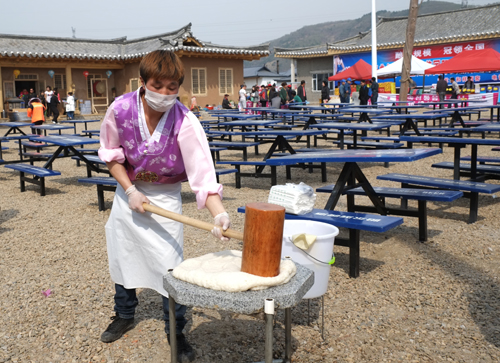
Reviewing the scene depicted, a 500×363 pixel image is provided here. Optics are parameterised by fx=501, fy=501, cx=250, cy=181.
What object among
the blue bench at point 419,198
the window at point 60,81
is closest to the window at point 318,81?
the window at point 60,81

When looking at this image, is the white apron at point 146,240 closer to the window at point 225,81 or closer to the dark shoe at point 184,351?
the dark shoe at point 184,351

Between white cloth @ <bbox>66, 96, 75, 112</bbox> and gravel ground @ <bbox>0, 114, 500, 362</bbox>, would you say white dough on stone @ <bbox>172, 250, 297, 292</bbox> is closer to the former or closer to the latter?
gravel ground @ <bbox>0, 114, 500, 362</bbox>

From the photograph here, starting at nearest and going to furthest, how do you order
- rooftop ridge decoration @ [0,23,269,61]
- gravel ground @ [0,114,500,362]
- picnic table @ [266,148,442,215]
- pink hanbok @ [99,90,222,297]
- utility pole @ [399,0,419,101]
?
1. pink hanbok @ [99,90,222,297]
2. gravel ground @ [0,114,500,362]
3. picnic table @ [266,148,442,215]
4. utility pole @ [399,0,419,101]
5. rooftop ridge decoration @ [0,23,269,61]

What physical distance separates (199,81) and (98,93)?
523 centimetres

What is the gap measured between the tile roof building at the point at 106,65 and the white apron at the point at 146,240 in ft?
64.9

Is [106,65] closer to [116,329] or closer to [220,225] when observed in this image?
[116,329]

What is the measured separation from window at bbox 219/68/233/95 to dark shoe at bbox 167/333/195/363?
888 inches

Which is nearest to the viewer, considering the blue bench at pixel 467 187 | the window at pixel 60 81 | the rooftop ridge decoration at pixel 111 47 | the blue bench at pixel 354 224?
the blue bench at pixel 354 224

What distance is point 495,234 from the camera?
4516 mm

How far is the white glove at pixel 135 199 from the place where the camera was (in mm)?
2289

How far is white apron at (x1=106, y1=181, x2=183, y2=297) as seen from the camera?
2398 millimetres

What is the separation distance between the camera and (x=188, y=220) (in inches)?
80.5

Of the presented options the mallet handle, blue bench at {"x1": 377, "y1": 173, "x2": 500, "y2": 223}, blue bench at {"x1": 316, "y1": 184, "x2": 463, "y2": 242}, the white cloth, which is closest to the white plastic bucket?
the mallet handle

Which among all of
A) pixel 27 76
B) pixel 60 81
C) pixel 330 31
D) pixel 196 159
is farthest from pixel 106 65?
pixel 330 31
